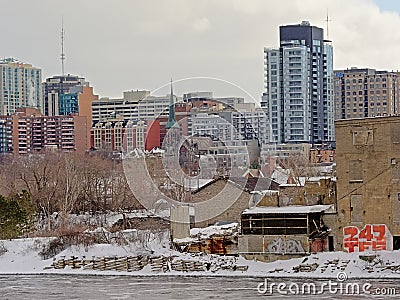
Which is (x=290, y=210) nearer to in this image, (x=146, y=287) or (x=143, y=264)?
(x=143, y=264)

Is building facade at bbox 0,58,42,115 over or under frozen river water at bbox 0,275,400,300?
over

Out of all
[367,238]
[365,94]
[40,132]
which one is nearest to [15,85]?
[40,132]

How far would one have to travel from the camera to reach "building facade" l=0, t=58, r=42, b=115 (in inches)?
7574

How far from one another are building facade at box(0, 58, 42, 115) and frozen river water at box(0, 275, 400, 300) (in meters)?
161

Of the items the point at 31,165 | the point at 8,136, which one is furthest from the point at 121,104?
the point at 31,165

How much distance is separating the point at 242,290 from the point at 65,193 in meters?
31.3

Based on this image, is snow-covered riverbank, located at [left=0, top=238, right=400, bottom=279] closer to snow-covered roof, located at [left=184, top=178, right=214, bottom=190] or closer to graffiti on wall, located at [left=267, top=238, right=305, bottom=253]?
graffiti on wall, located at [left=267, top=238, right=305, bottom=253]

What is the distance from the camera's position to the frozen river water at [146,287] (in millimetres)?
29000

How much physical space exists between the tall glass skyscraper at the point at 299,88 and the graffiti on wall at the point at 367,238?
91359 mm

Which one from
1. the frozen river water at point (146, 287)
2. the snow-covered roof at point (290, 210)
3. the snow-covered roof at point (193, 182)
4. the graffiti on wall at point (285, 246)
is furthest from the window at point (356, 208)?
the snow-covered roof at point (193, 182)

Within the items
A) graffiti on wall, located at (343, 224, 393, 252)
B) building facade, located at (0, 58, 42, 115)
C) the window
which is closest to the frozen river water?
graffiti on wall, located at (343, 224, 393, 252)

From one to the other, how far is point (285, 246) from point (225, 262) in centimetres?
248

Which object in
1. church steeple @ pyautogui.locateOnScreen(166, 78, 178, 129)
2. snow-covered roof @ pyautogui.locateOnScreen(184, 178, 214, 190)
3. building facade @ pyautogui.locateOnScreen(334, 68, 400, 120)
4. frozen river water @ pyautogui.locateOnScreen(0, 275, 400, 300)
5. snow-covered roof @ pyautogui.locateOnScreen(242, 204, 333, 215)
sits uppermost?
building facade @ pyautogui.locateOnScreen(334, 68, 400, 120)

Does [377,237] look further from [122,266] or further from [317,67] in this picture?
[317,67]
